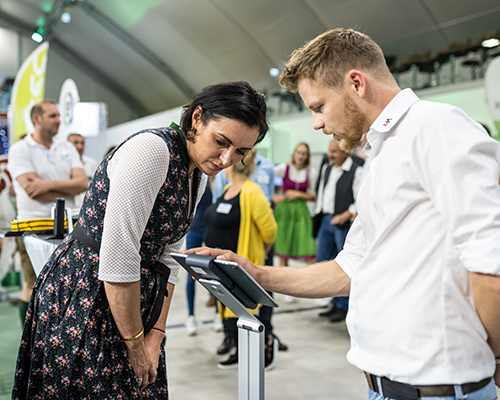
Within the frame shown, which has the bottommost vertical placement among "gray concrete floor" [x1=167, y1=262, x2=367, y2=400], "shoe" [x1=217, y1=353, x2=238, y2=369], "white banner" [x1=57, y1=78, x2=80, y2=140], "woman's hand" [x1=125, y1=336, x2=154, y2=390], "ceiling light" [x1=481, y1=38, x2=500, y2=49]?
"gray concrete floor" [x1=167, y1=262, x2=367, y2=400]

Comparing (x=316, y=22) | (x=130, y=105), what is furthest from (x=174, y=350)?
(x=130, y=105)

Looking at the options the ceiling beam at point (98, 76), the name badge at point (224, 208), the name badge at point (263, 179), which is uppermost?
the ceiling beam at point (98, 76)

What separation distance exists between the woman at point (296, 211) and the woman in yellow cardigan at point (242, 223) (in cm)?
192

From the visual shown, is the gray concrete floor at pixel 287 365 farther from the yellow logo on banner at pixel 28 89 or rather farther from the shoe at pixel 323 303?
the yellow logo on banner at pixel 28 89

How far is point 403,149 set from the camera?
87cm

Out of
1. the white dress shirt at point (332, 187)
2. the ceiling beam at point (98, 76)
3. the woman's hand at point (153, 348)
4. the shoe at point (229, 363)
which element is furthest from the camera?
the ceiling beam at point (98, 76)

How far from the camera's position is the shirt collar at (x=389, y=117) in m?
0.94

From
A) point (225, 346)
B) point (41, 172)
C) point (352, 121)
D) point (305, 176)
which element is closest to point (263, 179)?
point (305, 176)

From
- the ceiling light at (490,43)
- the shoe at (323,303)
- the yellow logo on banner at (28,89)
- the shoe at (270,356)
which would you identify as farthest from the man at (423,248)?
the ceiling light at (490,43)

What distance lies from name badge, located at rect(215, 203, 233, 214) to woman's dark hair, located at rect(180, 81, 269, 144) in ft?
5.44

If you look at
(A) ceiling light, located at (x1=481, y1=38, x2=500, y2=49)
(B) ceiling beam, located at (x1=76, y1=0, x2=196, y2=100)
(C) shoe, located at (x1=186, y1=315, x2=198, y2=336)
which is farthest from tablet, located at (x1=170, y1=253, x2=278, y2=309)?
(B) ceiling beam, located at (x1=76, y1=0, x2=196, y2=100)

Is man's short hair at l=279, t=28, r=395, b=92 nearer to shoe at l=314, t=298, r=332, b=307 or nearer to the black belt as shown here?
the black belt

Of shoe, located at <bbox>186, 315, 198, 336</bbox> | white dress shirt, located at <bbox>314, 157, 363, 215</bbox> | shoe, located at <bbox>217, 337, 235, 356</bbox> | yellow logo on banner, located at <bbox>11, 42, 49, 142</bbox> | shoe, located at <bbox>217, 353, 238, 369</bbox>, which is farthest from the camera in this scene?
yellow logo on banner, located at <bbox>11, 42, 49, 142</bbox>

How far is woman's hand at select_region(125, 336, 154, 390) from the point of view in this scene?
132cm
